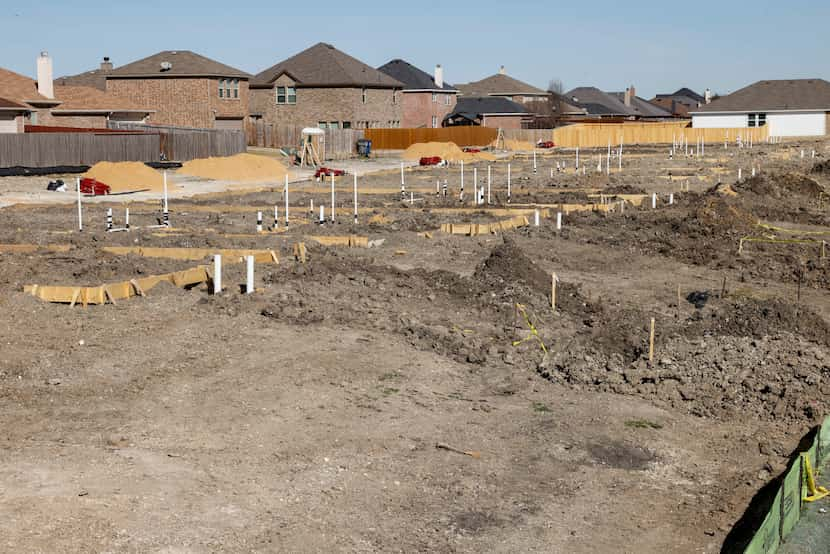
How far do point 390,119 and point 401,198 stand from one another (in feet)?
174

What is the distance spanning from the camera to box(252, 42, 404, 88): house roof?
85.5 meters

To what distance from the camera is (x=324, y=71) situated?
86.1 metres

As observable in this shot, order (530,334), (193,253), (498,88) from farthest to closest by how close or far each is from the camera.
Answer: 1. (498,88)
2. (193,253)
3. (530,334)

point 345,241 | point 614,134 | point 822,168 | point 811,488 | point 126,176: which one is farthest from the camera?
point 614,134

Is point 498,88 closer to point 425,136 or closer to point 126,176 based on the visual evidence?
point 425,136

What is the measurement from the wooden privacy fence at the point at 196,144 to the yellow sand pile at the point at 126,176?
722cm

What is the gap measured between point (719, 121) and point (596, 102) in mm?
51699

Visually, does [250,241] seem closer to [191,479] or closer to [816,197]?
[191,479]

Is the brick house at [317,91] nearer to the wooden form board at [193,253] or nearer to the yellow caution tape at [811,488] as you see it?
the wooden form board at [193,253]

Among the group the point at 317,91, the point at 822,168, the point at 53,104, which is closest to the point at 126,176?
the point at 53,104

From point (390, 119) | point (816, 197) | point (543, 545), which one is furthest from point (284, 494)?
point (390, 119)

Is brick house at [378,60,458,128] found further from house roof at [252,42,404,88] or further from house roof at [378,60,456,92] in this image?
house roof at [252,42,404,88]

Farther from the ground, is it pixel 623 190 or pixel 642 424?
pixel 623 190

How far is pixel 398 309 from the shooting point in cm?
1941
